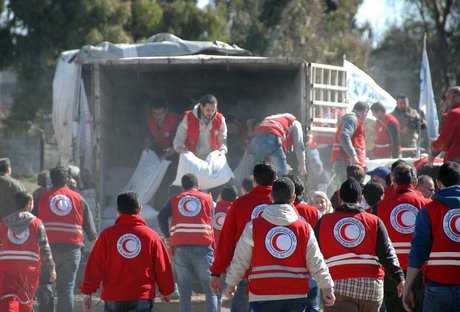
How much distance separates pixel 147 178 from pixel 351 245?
19.5 feet

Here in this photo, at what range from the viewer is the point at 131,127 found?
15.1 metres

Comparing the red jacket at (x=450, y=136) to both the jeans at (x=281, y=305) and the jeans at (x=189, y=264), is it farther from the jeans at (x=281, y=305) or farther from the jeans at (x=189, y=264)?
the jeans at (x=281, y=305)

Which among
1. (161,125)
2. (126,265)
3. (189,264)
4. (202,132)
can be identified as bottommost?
(189,264)

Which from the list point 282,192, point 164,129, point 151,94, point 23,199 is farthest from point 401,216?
point 151,94

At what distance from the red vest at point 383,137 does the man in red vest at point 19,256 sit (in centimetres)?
638

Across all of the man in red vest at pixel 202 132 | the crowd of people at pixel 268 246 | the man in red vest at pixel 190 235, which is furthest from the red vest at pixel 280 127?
the man in red vest at pixel 190 235

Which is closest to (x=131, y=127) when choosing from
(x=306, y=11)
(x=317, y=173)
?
(x=317, y=173)

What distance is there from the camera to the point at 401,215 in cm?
843

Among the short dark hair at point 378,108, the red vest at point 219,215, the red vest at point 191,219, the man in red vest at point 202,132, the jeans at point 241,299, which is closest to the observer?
the jeans at point 241,299

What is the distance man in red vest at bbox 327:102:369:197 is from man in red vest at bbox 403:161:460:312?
579 cm

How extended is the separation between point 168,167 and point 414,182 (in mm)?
5432

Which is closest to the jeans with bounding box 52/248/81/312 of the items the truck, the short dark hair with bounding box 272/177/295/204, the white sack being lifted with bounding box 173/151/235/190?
the truck

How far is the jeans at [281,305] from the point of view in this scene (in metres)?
7.18

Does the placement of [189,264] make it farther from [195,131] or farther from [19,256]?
[195,131]
